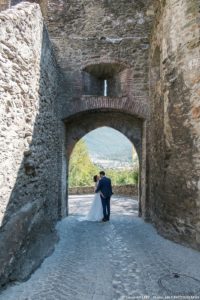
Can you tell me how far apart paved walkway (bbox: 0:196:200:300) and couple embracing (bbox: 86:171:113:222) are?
1.63 meters

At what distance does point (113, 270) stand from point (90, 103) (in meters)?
4.67

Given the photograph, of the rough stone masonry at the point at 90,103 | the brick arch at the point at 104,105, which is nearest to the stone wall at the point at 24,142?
the rough stone masonry at the point at 90,103

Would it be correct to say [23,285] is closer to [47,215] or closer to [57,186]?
[47,215]

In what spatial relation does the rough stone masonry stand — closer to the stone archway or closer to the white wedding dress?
the stone archway

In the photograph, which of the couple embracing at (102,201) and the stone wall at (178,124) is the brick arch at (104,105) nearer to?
the stone wall at (178,124)

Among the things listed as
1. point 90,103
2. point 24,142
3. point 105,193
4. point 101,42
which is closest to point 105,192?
point 105,193

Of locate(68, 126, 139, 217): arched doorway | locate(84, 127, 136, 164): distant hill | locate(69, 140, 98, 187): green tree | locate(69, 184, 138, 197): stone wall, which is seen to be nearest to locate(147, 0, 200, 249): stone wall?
locate(68, 126, 139, 217): arched doorway

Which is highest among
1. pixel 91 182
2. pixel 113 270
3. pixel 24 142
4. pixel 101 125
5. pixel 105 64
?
pixel 105 64

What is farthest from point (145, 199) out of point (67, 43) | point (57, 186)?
point (67, 43)

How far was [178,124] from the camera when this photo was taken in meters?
5.70

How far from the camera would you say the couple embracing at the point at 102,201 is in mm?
8328

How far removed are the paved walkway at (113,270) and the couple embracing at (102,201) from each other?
1634 millimetres

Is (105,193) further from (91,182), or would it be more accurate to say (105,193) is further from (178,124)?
(91,182)

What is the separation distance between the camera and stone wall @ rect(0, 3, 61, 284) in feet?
12.0
